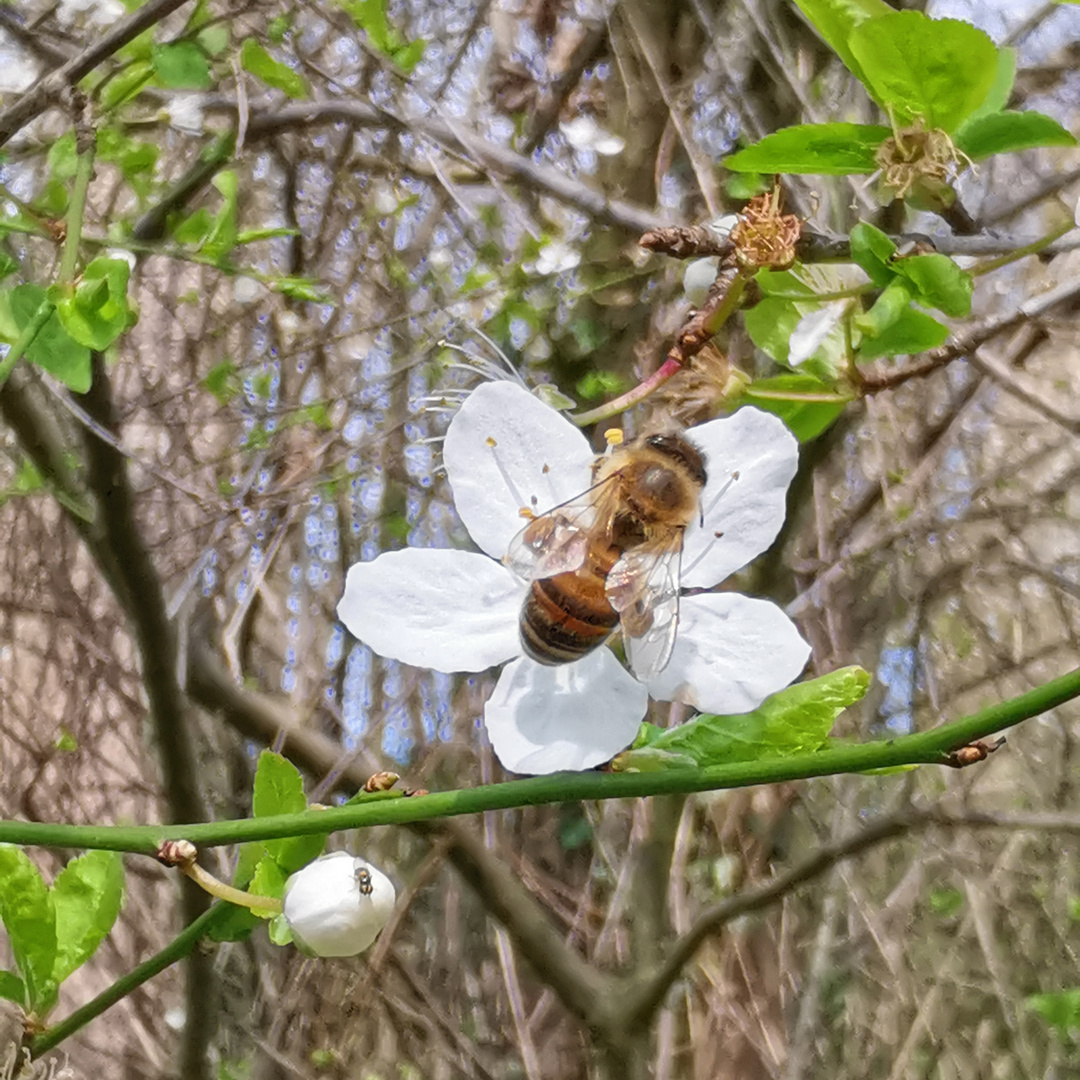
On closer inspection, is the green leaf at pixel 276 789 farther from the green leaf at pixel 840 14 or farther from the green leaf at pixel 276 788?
the green leaf at pixel 840 14

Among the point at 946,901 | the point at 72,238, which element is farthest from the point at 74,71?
the point at 946,901

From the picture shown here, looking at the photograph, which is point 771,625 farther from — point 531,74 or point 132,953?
point 132,953

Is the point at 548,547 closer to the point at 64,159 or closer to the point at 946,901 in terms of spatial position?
the point at 64,159

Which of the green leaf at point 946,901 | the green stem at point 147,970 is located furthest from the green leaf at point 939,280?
the green leaf at point 946,901

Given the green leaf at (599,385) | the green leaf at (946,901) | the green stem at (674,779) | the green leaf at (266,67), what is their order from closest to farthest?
the green stem at (674,779) → the green leaf at (266,67) → the green leaf at (599,385) → the green leaf at (946,901)

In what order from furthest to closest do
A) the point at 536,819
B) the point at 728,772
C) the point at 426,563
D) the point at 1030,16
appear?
the point at 536,819 < the point at 1030,16 < the point at 426,563 < the point at 728,772

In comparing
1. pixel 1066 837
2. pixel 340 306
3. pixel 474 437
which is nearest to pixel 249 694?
pixel 340 306
